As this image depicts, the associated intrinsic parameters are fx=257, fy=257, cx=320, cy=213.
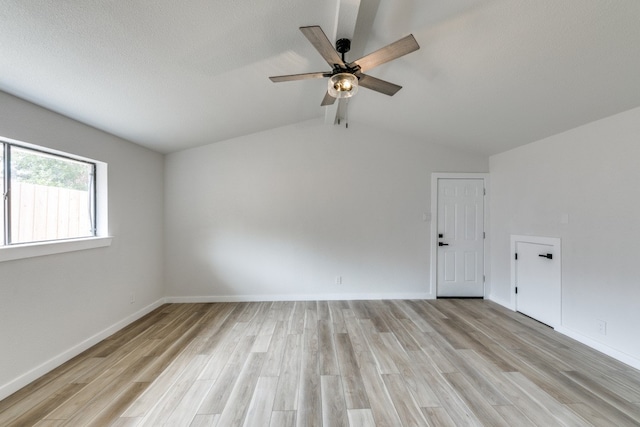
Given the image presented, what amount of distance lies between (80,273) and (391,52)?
136 inches

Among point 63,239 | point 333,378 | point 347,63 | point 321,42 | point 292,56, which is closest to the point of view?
point 321,42

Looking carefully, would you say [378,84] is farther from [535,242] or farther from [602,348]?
[602,348]

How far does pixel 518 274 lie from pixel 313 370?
324 centimetres

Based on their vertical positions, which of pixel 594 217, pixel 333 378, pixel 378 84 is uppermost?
pixel 378 84

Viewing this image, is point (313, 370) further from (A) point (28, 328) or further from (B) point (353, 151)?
(B) point (353, 151)

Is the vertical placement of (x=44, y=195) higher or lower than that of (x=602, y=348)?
higher

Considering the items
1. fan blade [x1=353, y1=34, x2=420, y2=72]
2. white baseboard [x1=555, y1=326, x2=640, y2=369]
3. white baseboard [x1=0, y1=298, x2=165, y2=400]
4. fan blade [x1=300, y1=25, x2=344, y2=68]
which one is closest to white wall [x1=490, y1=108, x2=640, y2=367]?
white baseboard [x1=555, y1=326, x2=640, y2=369]

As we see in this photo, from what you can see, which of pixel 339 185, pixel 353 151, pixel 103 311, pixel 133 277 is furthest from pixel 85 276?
pixel 353 151

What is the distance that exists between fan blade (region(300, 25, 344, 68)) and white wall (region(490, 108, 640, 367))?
2.83 m

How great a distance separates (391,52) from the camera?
169 cm

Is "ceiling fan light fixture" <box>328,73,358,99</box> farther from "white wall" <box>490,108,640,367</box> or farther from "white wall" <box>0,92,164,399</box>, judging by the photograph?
"white wall" <box>490,108,640,367</box>

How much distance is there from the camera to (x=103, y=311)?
9.41 ft

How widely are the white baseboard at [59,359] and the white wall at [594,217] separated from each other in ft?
17.0

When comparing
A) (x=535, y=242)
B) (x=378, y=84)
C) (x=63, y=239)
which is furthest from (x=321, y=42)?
(x=535, y=242)
